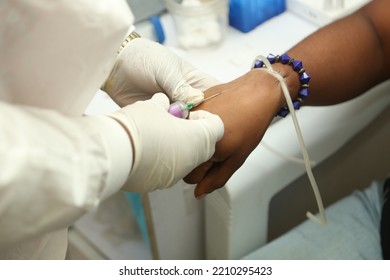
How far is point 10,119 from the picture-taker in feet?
1.37

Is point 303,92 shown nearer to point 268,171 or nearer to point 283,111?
point 283,111

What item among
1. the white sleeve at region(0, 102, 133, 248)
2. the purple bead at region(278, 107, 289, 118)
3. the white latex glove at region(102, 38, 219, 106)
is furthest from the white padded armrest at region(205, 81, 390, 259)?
the white sleeve at region(0, 102, 133, 248)

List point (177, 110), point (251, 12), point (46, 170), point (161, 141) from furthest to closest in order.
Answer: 1. point (251, 12)
2. point (177, 110)
3. point (161, 141)
4. point (46, 170)

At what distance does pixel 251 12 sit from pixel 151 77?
0.38 metres

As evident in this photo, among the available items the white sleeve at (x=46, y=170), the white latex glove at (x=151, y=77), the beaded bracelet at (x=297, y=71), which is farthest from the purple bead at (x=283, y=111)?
the white sleeve at (x=46, y=170)

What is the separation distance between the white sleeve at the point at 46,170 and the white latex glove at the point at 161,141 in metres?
0.07

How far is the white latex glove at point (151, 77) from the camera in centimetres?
74

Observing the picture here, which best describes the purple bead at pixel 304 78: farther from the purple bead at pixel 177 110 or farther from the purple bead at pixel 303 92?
the purple bead at pixel 177 110

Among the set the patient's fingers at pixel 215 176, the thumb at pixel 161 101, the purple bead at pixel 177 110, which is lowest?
the patient's fingers at pixel 215 176

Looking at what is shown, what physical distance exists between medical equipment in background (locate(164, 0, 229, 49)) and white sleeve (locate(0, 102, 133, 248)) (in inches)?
23.2

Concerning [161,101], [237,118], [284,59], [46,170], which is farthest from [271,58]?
[46,170]

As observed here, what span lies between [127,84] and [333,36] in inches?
16.5

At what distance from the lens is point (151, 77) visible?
0.75 m
